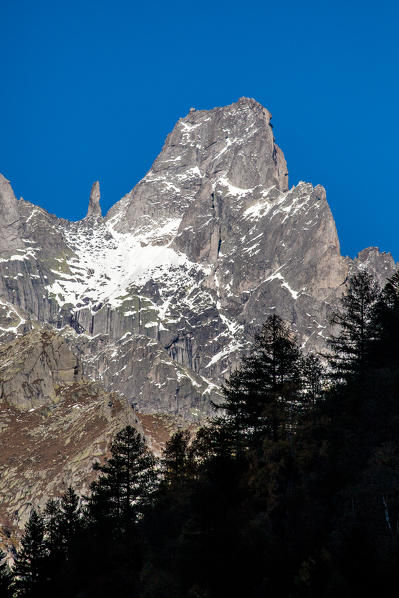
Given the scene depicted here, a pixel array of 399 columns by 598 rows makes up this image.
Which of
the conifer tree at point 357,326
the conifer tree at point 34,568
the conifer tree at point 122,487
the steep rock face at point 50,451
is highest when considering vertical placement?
the steep rock face at point 50,451

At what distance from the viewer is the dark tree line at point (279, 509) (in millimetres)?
29688

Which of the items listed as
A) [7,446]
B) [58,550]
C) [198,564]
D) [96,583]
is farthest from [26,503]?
[198,564]

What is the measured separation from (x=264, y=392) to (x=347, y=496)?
1358 cm

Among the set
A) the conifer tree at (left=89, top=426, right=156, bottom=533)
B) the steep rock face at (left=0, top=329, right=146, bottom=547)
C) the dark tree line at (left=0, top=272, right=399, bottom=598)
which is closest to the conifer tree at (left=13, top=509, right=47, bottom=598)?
the dark tree line at (left=0, top=272, right=399, bottom=598)

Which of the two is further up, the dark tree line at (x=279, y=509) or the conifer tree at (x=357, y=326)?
the conifer tree at (x=357, y=326)

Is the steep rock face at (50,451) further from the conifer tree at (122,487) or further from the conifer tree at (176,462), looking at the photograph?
the conifer tree at (122,487)

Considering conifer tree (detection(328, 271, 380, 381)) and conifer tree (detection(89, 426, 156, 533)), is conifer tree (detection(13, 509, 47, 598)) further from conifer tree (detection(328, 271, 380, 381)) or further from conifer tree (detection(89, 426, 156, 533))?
conifer tree (detection(328, 271, 380, 381))

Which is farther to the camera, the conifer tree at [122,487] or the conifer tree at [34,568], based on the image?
the conifer tree at [122,487]

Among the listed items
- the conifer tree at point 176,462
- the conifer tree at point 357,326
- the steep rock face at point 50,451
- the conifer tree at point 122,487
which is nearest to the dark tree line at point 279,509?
the conifer tree at point 357,326

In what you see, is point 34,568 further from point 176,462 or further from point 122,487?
point 176,462

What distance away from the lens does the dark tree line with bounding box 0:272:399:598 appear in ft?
97.4

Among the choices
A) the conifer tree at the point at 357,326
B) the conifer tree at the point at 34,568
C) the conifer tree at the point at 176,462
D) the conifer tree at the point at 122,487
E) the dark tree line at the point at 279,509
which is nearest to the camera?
the dark tree line at the point at 279,509

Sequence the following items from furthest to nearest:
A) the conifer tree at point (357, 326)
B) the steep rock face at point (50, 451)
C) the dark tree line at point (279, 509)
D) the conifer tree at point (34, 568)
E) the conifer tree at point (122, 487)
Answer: the steep rock face at point (50, 451) → the conifer tree at point (122, 487) → the conifer tree at point (357, 326) → the conifer tree at point (34, 568) → the dark tree line at point (279, 509)

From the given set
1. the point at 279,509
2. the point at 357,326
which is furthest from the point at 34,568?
the point at 357,326
